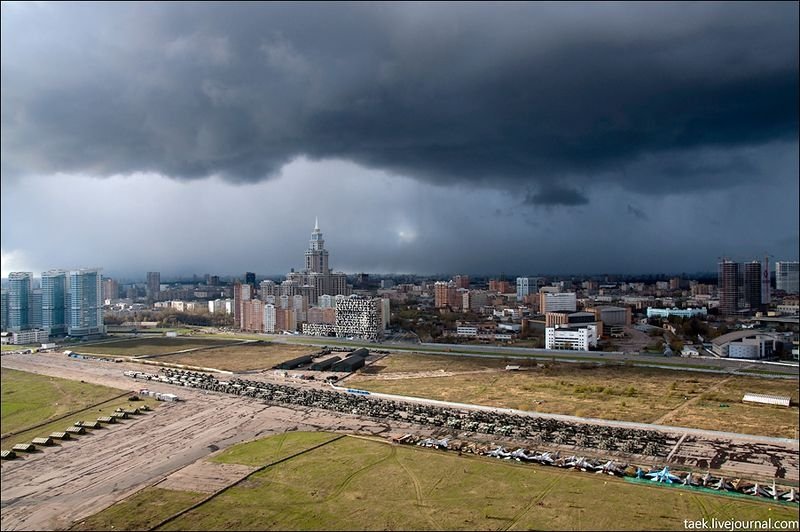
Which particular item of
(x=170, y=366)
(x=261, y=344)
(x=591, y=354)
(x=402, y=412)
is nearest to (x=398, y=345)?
(x=261, y=344)

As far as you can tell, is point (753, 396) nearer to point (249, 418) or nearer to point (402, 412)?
point (402, 412)

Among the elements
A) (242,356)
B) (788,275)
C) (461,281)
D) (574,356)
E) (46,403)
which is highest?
(788,275)

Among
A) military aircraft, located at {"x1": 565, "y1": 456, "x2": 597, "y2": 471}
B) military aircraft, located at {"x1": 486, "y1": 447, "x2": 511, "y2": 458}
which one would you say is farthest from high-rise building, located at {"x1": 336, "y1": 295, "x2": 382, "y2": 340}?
military aircraft, located at {"x1": 565, "y1": 456, "x2": 597, "y2": 471}

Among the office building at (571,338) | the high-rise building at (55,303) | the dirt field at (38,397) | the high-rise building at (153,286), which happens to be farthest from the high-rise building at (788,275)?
the high-rise building at (55,303)

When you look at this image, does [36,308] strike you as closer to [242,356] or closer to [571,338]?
[242,356]

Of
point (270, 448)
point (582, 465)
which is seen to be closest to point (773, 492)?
point (582, 465)

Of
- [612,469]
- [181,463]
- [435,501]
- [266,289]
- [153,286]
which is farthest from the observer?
[266,289]
